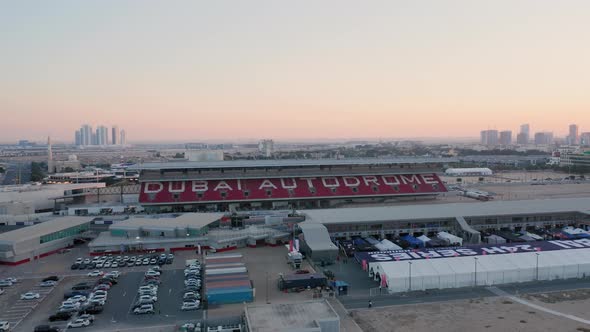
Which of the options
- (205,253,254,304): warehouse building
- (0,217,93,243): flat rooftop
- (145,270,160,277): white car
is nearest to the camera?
(205,253,254,304): warehouse building

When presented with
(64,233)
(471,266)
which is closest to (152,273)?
(64,233)

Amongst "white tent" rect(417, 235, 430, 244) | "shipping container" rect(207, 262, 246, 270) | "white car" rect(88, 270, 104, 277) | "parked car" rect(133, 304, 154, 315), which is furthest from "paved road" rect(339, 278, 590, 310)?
"white car" rect(88, 270, 104, 277)

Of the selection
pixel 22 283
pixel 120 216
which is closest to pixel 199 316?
pixel 22 283

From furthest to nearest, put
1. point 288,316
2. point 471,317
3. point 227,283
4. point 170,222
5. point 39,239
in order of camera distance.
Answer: point 170,222, point 39,239, point 227,283, point 471,317, point 288,316

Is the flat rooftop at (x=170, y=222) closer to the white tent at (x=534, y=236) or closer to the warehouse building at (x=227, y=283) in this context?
the warehouse building at (x=227, y=283)

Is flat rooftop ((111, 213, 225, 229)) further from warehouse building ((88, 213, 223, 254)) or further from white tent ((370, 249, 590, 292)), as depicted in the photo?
white tent ((370, 249, 590, 292))

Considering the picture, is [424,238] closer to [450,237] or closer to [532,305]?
[450,237]

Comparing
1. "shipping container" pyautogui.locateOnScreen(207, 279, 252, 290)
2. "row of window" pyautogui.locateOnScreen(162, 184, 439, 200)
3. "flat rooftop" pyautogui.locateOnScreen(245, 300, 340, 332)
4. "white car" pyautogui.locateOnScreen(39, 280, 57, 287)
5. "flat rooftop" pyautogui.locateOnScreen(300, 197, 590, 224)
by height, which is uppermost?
"row of window" pyautogui.locateOnScreen(162, 184, 439, 200)

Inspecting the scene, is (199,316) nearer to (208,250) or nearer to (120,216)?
(208,250)
